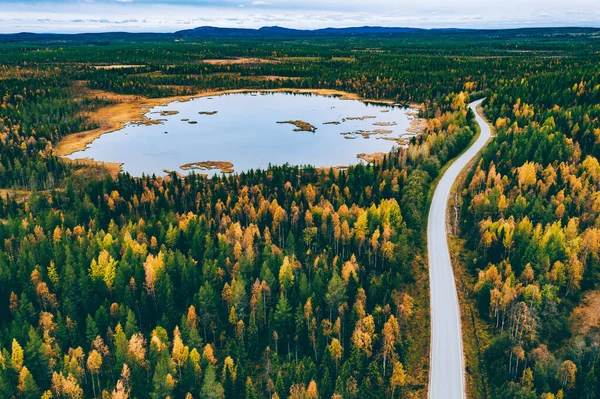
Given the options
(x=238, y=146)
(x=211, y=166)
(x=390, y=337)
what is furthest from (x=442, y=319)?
(x=238, y=146)

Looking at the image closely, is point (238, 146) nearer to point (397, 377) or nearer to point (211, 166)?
point (211, 166)

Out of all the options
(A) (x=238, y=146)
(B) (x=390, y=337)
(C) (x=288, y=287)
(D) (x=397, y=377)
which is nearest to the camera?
(D) (x=397, y=377)

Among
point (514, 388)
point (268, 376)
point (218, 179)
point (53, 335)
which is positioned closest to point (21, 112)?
point (218, 179)

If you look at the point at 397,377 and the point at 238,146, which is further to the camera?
the point at 238,146

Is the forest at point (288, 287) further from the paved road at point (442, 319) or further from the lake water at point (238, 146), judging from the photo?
the lake water at point (238, 146)

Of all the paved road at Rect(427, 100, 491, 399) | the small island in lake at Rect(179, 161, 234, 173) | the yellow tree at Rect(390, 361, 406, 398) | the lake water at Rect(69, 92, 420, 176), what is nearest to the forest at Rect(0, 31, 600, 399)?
the yellow tree at Rect(390, 361, 406, 398)

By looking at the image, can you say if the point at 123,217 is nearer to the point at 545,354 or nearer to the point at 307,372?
the point at 307,372

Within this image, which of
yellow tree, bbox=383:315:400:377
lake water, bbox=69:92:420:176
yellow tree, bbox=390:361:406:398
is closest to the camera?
yellow tree, bbox=390:361:406:398

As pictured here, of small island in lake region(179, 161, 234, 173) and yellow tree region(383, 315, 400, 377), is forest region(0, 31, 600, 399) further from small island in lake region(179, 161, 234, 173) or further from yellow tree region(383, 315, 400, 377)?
small island in lake region(179, 161, 234, 173)

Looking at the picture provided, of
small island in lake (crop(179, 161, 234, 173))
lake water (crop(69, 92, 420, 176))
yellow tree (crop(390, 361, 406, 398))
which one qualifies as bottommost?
yellow tree (crop(390, 361, 406, 398))

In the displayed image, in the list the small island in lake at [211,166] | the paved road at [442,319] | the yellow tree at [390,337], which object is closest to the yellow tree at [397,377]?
the yellow tree at [390,337]
